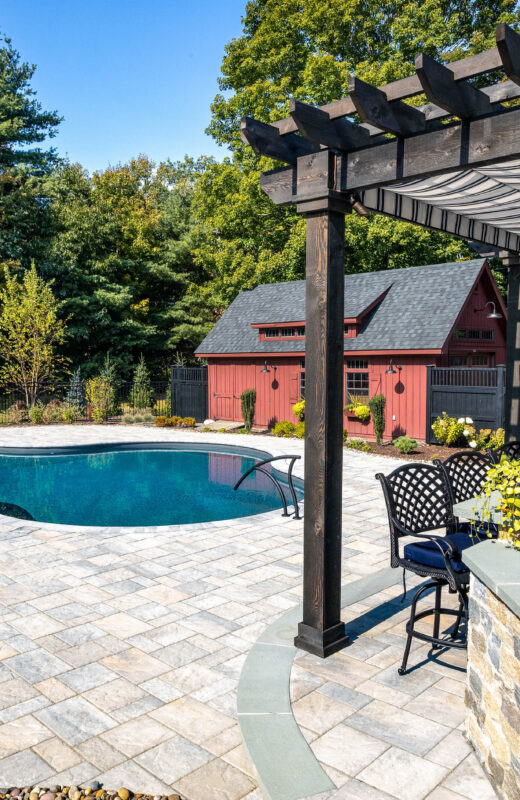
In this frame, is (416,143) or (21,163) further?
(21,163)

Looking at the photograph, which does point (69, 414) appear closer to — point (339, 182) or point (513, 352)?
point (513, 352)

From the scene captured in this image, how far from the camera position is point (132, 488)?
12.1 metres

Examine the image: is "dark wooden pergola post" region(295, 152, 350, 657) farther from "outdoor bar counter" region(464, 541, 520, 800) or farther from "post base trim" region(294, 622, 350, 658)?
"outdoor bar counter" region(464, 541, 520, 800)

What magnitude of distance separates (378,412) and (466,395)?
2.17 metres

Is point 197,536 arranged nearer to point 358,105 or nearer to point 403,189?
point 403,189

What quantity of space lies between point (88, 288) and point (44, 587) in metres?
24.3

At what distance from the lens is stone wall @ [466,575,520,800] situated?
99.7 inches

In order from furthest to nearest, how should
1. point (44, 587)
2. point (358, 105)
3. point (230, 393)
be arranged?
point (230, 393)
point (44, 587)
point (358, 105)

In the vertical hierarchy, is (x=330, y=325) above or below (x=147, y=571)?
above

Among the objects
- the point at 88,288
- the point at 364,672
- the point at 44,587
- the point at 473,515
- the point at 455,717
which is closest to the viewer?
the point at 455,717

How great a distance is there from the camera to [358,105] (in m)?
3.17

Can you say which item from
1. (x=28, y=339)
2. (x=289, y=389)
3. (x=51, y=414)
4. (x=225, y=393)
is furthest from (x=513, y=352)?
(x=28, y=339)

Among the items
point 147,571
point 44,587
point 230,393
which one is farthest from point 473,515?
point 230,393

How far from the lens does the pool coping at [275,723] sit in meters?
2.85
